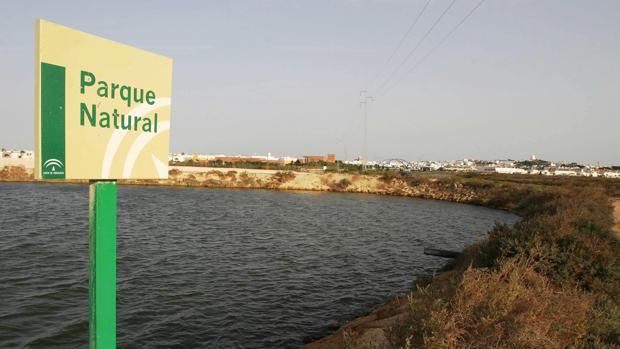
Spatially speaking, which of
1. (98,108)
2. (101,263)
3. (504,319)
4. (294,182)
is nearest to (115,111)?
(98,108)

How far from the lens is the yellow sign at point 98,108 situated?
120 inches

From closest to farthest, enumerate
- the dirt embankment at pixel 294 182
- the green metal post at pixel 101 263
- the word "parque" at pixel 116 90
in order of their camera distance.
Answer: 1. the word "parque" at pixel 116 90
2. the green metal post at pixel 101 263
3. the dirt embankment at pixel 294 182

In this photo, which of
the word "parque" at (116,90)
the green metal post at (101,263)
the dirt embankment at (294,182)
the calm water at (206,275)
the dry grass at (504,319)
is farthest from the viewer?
the dirt embankment at (294,182)

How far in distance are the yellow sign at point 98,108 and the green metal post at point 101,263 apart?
0.21m

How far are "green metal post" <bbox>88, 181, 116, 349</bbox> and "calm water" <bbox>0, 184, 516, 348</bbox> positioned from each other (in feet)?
25.5

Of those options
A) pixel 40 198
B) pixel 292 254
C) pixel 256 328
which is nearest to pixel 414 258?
pixel 292 254

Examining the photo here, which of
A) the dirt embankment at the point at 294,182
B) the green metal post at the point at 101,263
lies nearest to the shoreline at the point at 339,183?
A: the dirt embankment at the point at 294,182

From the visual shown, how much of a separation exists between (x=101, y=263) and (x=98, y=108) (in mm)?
1411

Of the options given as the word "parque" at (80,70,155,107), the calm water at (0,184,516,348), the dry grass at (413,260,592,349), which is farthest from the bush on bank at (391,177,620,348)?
the calm water at (0,184,516,348)

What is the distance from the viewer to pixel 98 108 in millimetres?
3400

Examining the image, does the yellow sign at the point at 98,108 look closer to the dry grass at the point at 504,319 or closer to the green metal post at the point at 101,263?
the green metal post at the point at 101,263

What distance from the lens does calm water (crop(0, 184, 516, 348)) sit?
11.3 metres

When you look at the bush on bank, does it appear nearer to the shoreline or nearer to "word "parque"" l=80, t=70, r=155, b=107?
"word "parque"" l=80, t=70, r=155, b=107

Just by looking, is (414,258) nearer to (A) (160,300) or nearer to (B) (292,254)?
(B) (292,254)
